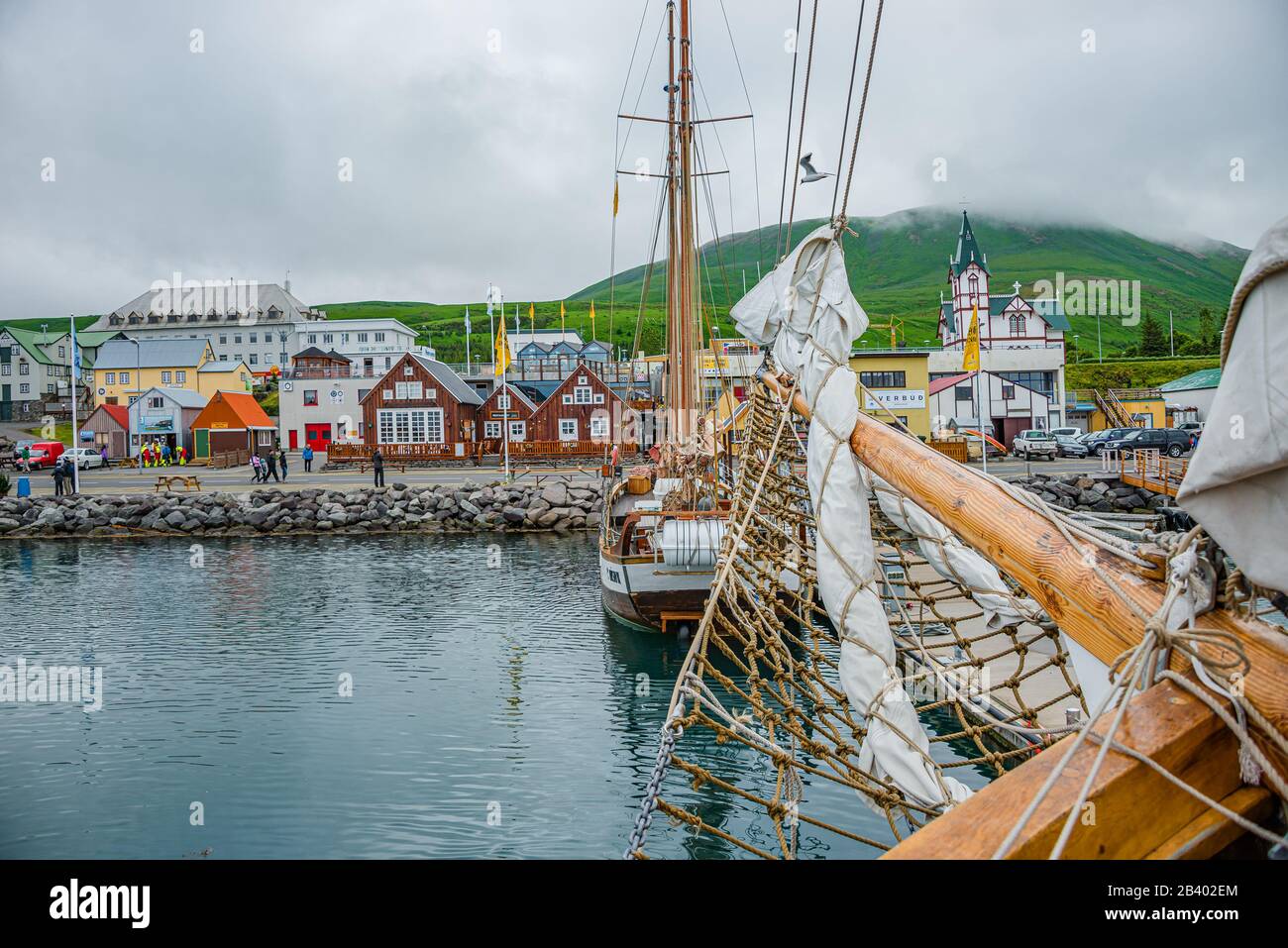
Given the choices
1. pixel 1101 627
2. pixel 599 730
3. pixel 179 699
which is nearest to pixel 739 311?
pixel 1101 627

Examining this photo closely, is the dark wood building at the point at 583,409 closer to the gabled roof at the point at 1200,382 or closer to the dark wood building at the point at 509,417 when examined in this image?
the dark wood building at the point at 509,417

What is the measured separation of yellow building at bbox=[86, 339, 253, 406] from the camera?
3155 inches

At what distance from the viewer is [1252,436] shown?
1.91 meters

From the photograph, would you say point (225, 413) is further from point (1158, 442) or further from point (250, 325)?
point (250, 325)

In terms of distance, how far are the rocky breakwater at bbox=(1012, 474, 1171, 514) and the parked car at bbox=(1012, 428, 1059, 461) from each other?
41.3ft

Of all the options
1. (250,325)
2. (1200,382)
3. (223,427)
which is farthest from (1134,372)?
(250,325)

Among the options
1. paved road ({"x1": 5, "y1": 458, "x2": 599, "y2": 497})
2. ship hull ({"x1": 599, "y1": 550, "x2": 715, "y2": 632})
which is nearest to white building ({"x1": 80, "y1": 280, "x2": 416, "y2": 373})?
paved road ({"x1": 5, "y1": 458, "x2": 599, "y2": 497})

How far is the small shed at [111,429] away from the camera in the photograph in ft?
212

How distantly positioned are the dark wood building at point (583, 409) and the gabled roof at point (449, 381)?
246 inches

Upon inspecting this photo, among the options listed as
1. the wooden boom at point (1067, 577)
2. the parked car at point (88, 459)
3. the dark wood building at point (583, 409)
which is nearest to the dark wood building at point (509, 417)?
the dark wood building at point (583, 409)

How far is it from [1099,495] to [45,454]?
6281cm

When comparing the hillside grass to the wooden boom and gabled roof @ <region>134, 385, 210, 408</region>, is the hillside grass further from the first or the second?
the wooden boom
